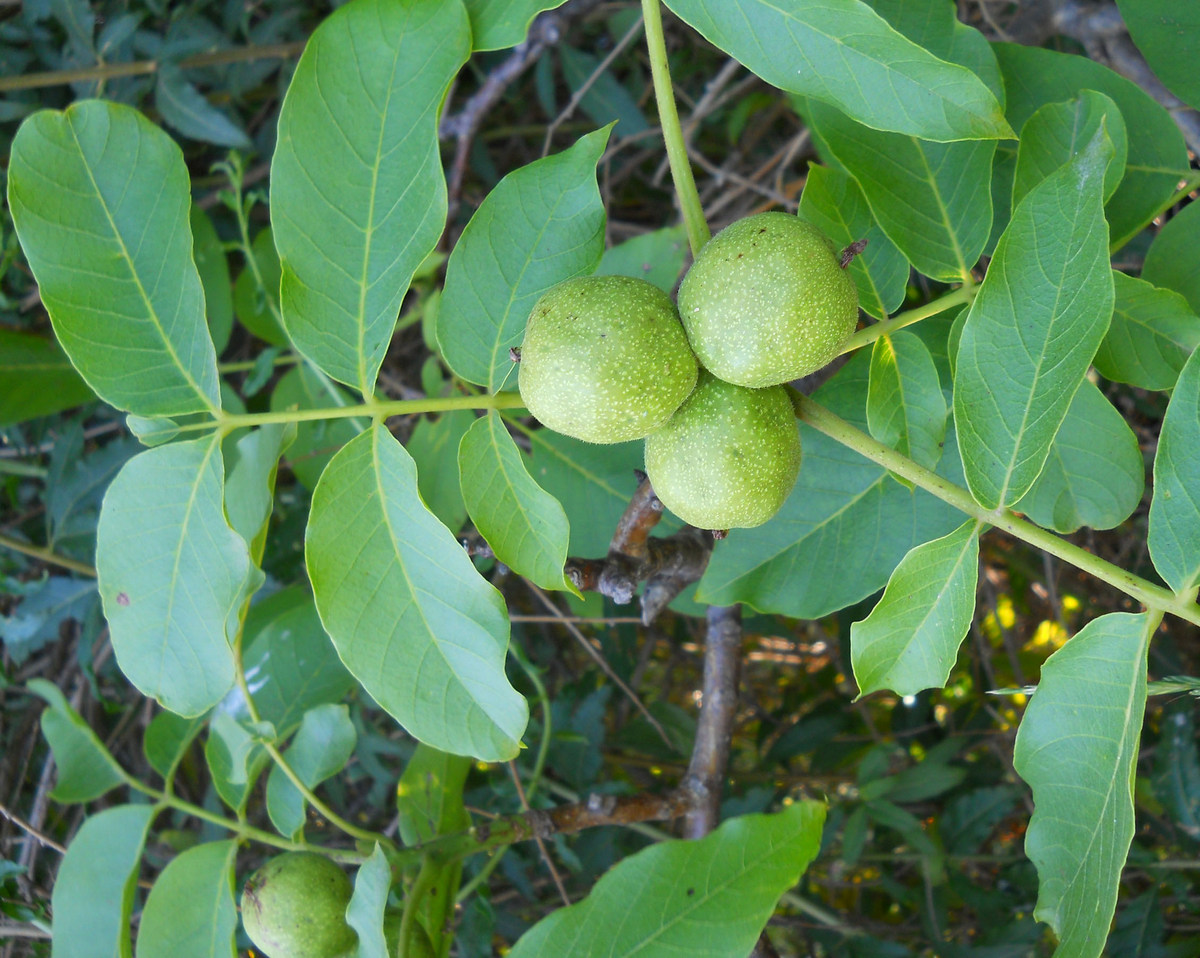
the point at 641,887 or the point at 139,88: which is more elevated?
the point at 139,88

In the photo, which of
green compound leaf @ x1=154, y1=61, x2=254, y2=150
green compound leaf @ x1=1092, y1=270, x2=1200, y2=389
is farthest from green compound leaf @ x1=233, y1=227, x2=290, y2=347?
green compound leaf @ x1=1092, y1=270, x2=1200, y2=389

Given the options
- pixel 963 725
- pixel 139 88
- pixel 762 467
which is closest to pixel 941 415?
pixel 762 467

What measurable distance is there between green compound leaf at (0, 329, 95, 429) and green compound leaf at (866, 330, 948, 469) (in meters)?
1.92

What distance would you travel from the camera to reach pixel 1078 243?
1.02 meters

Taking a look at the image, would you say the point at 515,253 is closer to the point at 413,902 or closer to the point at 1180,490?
the point at 1180,490

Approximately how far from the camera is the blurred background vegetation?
2.11 m

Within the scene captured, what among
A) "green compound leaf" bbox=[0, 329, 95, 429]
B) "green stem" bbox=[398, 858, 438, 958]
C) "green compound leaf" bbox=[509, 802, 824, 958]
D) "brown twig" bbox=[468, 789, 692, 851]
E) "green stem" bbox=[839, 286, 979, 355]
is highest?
"green stem" bbox=[839, 286, 979, 355]

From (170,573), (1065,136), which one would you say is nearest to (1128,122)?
(1065,136)

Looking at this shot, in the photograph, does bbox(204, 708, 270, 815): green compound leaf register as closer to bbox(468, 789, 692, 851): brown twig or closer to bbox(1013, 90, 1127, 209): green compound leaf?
bbox(468, 789, 692, 851): brown twig

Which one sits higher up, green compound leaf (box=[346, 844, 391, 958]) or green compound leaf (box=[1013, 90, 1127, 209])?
green compound leaf (box=[1013, 90, 1127, 209])

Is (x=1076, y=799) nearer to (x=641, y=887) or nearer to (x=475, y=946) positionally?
(x=641, y=887)

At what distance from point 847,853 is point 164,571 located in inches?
68.8

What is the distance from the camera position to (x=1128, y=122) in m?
1.40

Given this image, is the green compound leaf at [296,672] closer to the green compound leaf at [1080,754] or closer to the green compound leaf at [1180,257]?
the green compound leaf at [1080,754]
